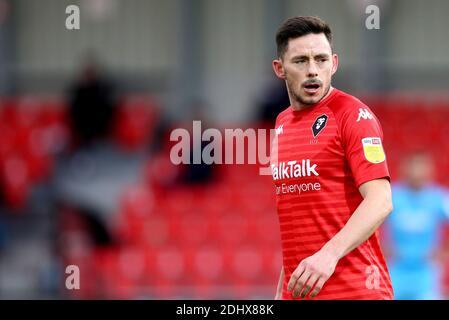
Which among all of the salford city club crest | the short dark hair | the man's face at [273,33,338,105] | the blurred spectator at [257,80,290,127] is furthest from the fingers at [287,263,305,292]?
the blurred spectator at [257,80,290,127]

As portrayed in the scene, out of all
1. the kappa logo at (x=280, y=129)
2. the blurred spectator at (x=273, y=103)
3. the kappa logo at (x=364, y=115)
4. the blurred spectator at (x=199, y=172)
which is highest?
the blurred spectator at (x=273, y=103)

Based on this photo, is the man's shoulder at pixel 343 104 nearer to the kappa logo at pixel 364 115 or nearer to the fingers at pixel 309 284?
the kappa logo at pixel 364 115

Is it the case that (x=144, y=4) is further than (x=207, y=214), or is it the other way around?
(x=144, y=4)

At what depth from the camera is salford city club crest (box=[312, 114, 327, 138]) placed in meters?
4.34

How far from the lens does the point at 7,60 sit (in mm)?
17125

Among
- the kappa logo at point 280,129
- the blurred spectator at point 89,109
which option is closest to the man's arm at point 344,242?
the kappa logo at point 280,129

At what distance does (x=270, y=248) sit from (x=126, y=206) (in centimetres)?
227

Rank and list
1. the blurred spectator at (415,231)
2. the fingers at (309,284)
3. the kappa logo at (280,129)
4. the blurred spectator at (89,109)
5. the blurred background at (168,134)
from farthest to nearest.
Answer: the blurred spectator at (89,109), the blurred background at (168,134), the blurred spectator at (415,231), the kappa logo at (280,129), the fingers at (309,284)

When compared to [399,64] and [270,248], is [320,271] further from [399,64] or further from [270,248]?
[399,64]

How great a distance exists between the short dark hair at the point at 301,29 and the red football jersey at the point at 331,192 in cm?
26

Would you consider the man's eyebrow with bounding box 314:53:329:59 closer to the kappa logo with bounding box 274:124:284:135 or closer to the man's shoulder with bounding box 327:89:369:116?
the man's shoulder with bounding box 327:89:369:116

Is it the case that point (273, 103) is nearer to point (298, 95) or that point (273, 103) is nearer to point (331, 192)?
point (298, 95)

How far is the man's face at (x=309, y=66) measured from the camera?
428cm

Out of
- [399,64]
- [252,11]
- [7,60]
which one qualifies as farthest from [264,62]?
[7,60]
